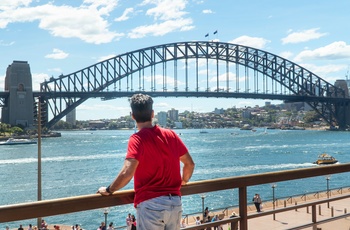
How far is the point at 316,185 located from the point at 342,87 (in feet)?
338

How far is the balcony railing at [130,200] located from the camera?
7.13 feet

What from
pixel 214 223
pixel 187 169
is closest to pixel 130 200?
pixel 187 169

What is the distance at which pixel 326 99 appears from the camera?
10700 centimetres

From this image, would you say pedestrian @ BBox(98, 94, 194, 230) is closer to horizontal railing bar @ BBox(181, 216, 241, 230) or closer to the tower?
horizontal railing bar @ BBox(181, 216, 241, 230)

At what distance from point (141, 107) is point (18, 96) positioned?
98.8 metres

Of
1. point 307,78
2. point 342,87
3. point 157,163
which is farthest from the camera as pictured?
point 342,87

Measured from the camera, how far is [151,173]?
8.15 ft

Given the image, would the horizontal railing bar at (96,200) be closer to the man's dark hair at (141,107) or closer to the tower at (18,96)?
the man's dark hair at (141,107)

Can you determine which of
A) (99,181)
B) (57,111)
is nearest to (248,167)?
(99,181)

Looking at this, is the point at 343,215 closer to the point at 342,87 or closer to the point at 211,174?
the point at 211,174

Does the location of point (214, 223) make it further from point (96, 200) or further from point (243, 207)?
point (96, 200)

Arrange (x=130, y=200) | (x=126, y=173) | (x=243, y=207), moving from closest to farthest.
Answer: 1. (x=126, y=173)
2. (x=130, y=200)
3. (x=243, y=207)

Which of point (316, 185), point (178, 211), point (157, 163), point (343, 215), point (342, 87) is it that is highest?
point (342, 87)

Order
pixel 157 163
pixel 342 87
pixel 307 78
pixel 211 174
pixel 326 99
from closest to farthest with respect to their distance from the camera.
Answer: pixel 157 163, pixel 211 174, pixel 326 99, pixel 307 78, pixel 342 87
